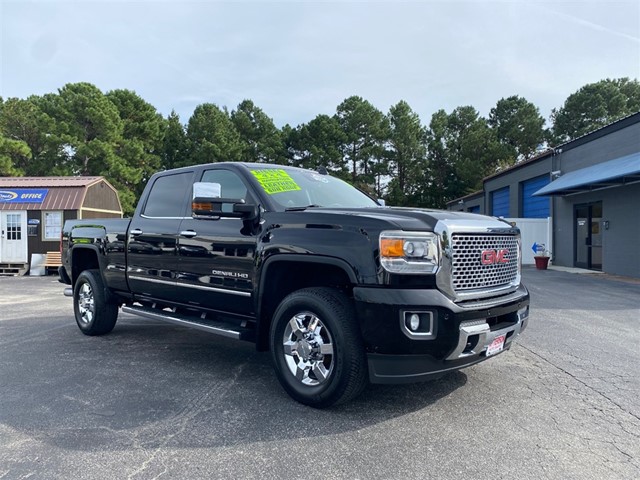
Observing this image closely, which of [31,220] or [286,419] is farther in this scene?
[31,220]

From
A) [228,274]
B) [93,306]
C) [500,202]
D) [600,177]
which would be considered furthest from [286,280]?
[500,202]

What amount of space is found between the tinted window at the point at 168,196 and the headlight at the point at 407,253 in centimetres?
255

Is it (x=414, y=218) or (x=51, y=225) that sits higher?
(x=51, y=225)

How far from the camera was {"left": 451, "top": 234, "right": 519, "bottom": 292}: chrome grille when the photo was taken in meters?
3.47

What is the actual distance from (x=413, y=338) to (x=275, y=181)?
2088mm

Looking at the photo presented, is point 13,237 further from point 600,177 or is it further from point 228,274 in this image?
point 600,177

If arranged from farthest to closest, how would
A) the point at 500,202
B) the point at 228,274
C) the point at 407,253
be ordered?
the point at 500,202
the point at 228,274
the point at 407,253

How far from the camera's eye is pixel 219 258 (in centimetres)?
438

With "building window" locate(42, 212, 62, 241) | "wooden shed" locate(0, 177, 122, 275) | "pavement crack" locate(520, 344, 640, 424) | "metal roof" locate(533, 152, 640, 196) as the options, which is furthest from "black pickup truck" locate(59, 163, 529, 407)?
"building window" locate(42, 212, 62, 241)

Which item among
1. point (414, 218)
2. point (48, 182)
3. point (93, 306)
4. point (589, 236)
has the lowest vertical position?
point (93, 306)

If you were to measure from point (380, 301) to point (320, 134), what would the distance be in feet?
133

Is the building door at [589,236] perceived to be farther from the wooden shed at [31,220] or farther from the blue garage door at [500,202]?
the wooden shed at [31,220]

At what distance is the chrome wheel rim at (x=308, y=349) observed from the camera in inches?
141

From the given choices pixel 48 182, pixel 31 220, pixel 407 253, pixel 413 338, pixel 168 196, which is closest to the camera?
pixel 413 338
